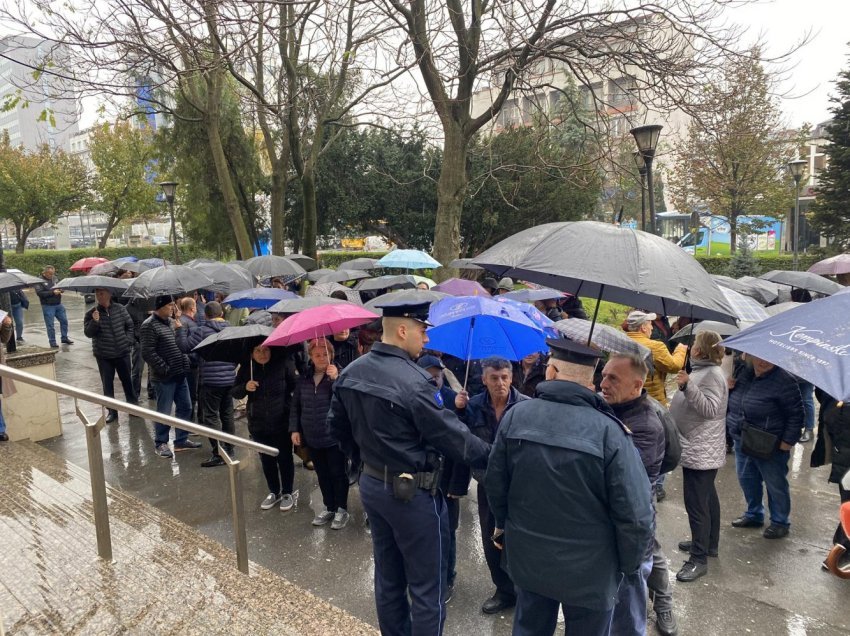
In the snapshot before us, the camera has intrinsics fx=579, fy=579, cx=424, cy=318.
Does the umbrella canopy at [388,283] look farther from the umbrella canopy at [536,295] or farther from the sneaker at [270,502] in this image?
the sneaker at [270,502]

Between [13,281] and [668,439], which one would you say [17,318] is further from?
[668,439]

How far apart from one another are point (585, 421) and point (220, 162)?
15.2 meters

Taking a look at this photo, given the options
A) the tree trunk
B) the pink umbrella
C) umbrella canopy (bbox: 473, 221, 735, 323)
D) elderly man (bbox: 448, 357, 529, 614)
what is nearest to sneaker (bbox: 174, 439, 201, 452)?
the pink umbrella

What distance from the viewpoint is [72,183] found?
3466 centimetres

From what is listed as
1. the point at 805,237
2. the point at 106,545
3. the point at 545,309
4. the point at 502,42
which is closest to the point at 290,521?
the point at 106,545

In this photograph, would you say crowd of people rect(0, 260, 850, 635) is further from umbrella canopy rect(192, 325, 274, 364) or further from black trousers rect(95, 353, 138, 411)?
black trousers rect(95, 353, 138, 411)

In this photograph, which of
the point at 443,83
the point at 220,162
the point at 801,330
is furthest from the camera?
the point at 220,162

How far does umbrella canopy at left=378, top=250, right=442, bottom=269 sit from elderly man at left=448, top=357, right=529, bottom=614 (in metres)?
6.28

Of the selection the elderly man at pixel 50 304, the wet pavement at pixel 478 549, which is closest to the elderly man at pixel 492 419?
the wet pavement at pixel 478 549

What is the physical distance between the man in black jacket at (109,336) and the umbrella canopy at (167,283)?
1.09 m

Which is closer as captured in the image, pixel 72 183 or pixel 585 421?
pixel 585 421

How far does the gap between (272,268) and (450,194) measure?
12.3 feet

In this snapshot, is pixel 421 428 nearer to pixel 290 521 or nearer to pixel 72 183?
pixel 290 521

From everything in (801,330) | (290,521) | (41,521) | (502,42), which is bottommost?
(290,521)
